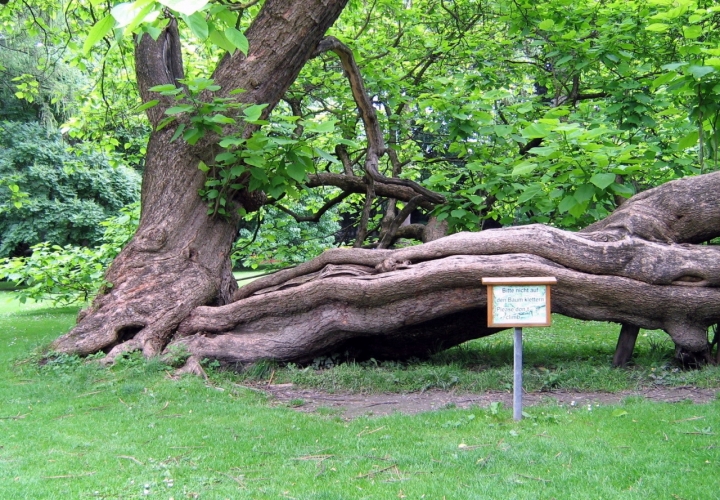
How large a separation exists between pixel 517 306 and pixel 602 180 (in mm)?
1780

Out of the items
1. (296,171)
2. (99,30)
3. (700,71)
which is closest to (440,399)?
(296,171)

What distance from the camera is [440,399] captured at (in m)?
6.27

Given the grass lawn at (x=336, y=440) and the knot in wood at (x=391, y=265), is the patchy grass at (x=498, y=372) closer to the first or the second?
the grass lawn at (x=336, y=440)

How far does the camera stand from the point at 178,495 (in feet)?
12.8

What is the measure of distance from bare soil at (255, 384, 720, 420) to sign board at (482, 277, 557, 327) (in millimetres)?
1049

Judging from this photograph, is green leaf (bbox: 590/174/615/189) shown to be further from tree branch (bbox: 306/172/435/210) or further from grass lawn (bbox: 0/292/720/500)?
tree branch (bbox: 306/172/435/210)

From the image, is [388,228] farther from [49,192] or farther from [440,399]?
[49,192]

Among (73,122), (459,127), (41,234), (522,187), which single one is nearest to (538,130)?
(522,187)

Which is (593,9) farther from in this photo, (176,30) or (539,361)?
(176,30)

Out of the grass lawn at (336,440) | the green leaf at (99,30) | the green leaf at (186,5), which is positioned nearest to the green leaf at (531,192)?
the grass lawn at (336,440)

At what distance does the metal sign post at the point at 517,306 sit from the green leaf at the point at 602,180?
1.45 metres

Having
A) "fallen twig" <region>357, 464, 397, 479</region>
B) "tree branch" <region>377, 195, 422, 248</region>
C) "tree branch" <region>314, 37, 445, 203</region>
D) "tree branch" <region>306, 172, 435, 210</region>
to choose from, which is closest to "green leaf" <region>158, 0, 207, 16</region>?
"fallen twig" <region>357, 464, 397, 479</region>

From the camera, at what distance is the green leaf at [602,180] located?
612 centimetres

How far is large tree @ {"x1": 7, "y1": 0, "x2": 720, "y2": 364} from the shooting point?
6.61 metres
